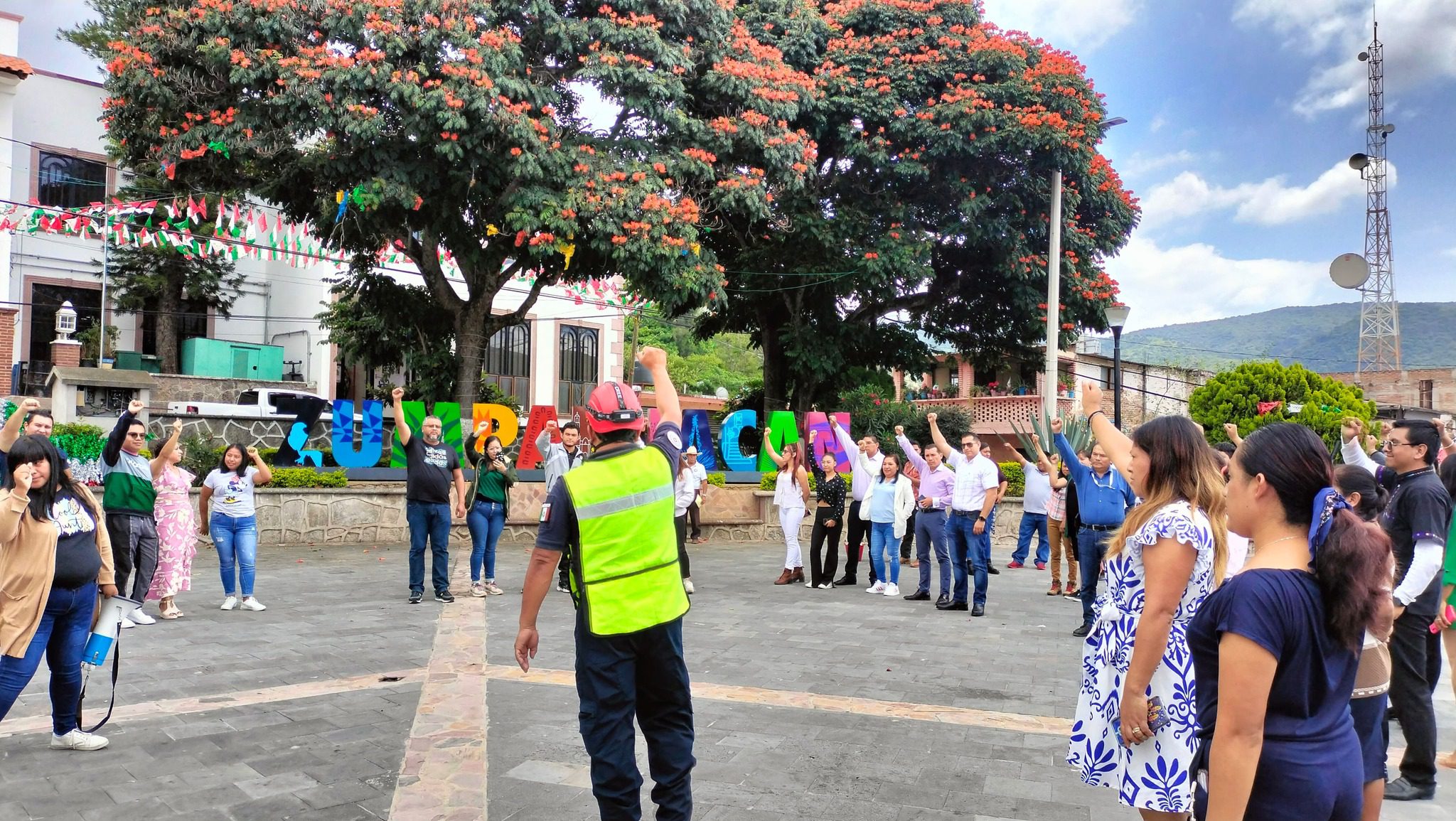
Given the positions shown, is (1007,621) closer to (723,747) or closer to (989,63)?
(723,747)

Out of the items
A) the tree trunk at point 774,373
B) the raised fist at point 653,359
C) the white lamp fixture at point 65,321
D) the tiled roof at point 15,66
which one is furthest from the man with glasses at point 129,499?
the tiled roof at point 15,66

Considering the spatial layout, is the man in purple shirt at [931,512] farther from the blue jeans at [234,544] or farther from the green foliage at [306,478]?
the green foliage at [306,478]

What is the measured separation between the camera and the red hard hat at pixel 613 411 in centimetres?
363

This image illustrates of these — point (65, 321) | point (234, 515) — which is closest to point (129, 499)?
point (234, 515)

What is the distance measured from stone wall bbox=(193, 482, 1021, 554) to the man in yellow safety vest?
→ 11.2 m

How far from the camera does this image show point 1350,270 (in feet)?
78.1

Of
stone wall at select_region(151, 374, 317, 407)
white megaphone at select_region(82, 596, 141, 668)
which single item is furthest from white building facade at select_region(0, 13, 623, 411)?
white megaphone at select_region(82, 596, 141, 668)

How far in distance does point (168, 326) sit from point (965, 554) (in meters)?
22.0

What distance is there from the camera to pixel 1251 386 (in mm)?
24141

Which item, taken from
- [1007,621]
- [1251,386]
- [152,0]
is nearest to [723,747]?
[1007,621]

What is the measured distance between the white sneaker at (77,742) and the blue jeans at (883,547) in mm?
7735

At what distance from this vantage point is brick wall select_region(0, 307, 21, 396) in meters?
20.0

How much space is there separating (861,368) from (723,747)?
59.0 ft

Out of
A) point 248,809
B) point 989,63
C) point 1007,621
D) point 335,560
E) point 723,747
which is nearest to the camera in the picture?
point 248,809
